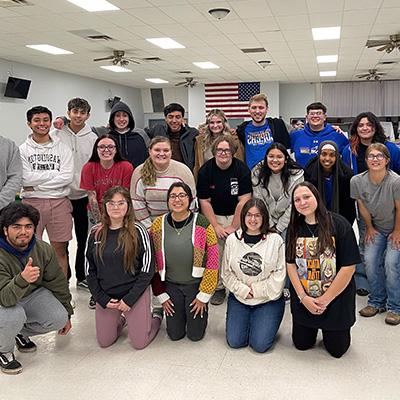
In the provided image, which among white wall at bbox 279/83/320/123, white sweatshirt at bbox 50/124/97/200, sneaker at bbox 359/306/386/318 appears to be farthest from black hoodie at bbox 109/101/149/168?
white wall at bbox 279/83/320/123

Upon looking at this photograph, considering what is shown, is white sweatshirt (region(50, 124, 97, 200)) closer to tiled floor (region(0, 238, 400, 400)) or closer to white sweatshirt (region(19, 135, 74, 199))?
white sweatshirt (region(19, 135, 74, 199))

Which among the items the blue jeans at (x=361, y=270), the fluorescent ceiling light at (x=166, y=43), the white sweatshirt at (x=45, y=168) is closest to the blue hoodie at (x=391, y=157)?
the blue jeans at (x=361, y=270)

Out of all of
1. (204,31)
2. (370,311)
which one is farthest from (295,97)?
(370,311)

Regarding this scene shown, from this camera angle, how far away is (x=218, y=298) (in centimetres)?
374

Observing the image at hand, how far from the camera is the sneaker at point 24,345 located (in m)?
2.95

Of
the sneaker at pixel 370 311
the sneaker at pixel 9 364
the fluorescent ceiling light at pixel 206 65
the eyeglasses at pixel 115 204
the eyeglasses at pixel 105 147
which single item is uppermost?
the fluorescent ceiling light at pixel 206 65

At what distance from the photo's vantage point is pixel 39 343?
3.07 m

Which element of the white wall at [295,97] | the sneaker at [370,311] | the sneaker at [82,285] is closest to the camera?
the sneaker at [370,311]

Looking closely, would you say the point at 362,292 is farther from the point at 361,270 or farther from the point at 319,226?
the point at 319,226

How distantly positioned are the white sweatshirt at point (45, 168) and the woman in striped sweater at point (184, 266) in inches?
39.4

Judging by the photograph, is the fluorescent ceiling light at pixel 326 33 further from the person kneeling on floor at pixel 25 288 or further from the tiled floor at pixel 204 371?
the person kneeling on floor at pixel 25 288

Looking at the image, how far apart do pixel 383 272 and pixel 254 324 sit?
1160 mm

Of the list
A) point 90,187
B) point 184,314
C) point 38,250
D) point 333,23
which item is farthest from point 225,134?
point 333,23

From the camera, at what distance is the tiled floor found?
96.0 inches
